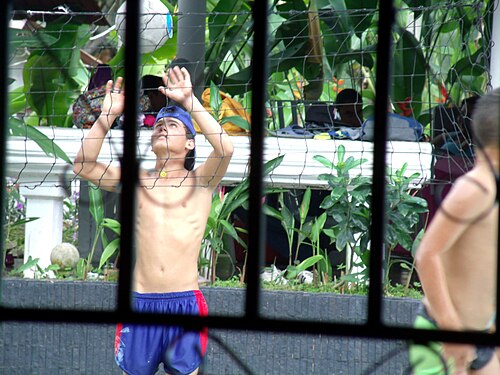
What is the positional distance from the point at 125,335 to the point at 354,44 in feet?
12.6

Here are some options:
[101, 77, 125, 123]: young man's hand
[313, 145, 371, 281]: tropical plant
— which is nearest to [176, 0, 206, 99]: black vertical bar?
[313, 145, 371, 281]: tropical plant

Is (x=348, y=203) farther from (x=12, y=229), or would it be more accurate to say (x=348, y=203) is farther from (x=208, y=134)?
(x=12, y=229)

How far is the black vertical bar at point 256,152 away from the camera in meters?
1.17

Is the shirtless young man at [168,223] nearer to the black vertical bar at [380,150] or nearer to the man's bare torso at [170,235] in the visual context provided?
the man's bare torso at [170,235]

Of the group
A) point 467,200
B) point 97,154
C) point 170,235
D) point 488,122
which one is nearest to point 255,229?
point 467,200

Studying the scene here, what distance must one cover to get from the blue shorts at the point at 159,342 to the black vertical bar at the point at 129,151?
8.80ft

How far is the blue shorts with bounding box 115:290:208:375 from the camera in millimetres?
3859

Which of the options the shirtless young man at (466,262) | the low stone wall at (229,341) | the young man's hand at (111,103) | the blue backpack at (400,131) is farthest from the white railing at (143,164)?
the shirtless young man at (466,262)

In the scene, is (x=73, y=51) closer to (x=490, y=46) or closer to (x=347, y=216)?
(x=347, y=216)

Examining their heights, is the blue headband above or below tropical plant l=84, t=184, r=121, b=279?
above

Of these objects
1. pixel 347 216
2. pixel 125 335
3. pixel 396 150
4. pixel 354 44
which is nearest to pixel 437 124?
pixel 396 150

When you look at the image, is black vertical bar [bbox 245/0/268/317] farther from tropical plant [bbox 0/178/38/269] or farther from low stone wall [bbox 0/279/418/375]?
tropical plant [bbox 0/178/38/269]

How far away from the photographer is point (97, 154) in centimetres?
410

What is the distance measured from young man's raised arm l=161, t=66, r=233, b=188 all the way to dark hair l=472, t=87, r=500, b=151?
5.75ft
